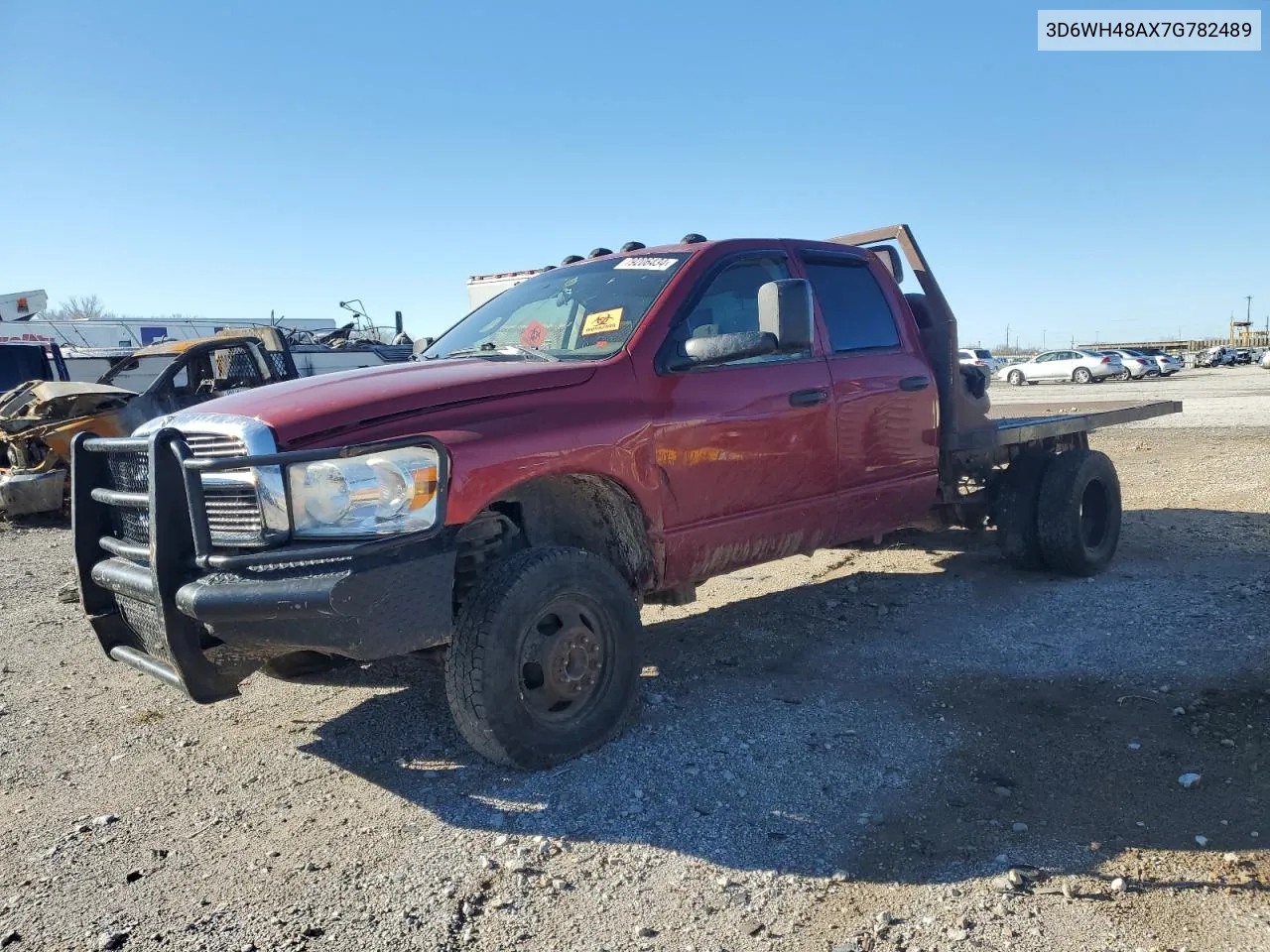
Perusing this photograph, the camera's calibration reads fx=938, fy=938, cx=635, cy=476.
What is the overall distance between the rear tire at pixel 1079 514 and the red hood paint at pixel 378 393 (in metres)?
3.54

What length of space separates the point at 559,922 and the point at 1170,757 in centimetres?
229

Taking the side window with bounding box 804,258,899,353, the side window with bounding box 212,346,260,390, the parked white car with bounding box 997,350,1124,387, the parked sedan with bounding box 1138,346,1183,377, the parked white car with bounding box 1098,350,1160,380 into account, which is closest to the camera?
the side window with bounding box 804,258,899,353

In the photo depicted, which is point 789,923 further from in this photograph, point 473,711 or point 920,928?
point 473,711

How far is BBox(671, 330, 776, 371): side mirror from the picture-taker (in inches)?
148

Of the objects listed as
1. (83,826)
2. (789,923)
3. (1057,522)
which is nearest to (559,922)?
(789,923)

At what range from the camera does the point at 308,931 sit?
2469mm

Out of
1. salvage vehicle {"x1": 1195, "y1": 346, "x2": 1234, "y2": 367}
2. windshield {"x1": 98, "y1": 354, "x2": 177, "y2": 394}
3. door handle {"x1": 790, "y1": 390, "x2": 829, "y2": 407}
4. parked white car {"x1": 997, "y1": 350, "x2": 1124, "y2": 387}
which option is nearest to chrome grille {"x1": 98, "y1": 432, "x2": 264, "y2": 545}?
door handle {"x1": 790, "y1": 390, "x2": 829, "y2": 407}

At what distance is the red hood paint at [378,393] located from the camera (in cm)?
299

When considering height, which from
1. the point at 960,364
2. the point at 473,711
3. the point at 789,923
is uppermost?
the point at 960,364

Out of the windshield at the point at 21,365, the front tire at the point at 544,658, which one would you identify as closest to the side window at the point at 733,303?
the front tire at the point at 544,658

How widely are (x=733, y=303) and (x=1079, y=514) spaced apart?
293 centimetres

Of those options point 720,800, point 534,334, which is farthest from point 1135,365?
point 720,800

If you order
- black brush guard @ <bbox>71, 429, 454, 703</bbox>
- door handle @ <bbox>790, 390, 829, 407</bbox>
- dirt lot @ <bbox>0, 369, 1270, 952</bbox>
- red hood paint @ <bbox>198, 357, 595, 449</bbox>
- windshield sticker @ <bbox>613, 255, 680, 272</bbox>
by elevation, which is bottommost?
dirt lot @ <bbox>0, 369, 1270, 952</bbox>

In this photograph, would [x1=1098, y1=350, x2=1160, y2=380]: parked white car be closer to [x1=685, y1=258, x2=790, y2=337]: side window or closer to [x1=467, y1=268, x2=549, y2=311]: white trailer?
[x1=467, y1=268, x2=549, y2=311]: white trailer
